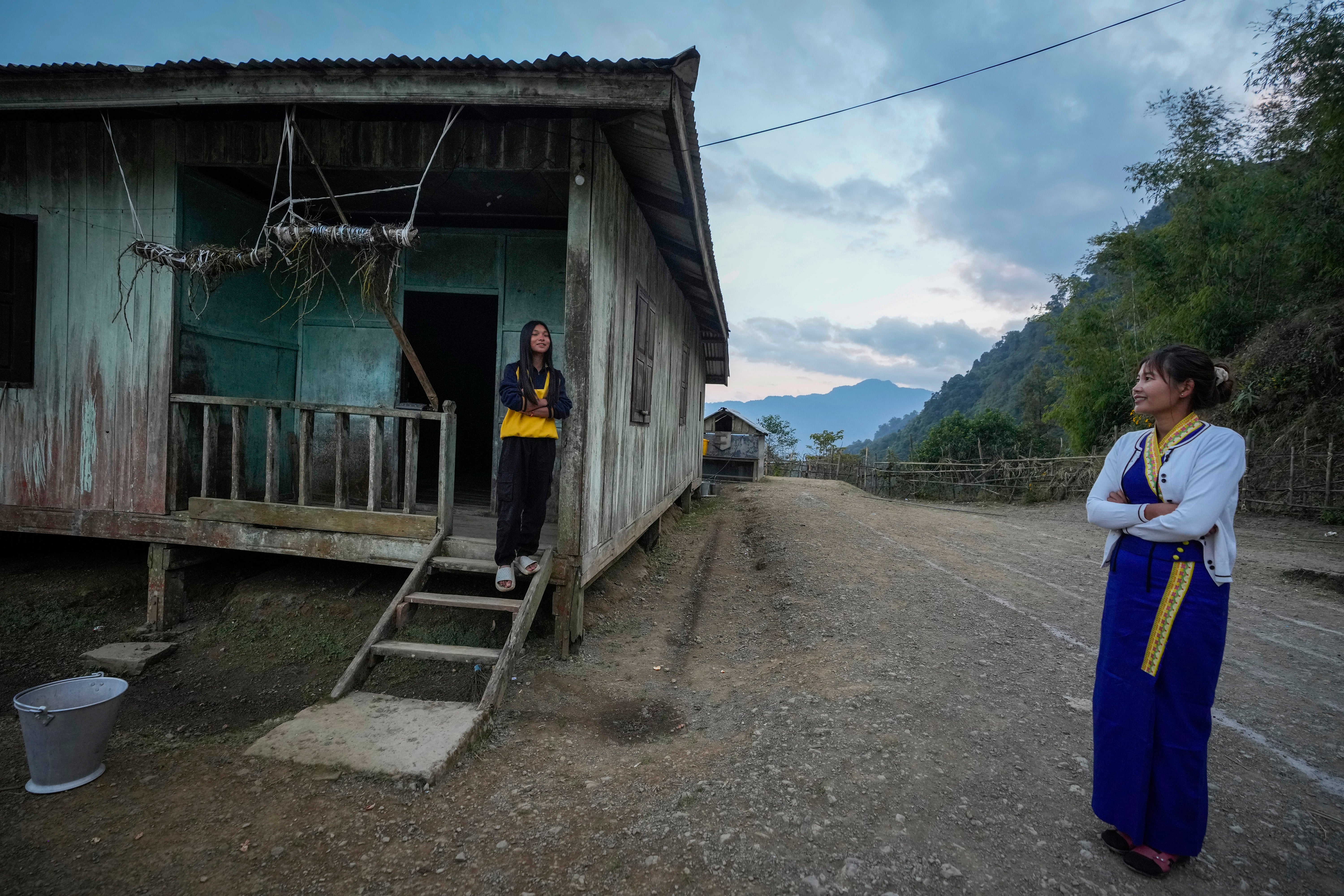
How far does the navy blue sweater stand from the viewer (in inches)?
162

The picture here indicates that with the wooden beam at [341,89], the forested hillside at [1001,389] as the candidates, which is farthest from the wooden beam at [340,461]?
the forested hillside at [1001,389]

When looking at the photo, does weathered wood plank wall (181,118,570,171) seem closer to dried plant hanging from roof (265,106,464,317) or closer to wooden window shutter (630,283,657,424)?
dried plant hanging from roof (265,106,464,317)

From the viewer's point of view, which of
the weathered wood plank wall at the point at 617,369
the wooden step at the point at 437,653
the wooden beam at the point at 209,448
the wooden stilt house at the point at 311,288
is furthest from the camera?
the wooden beam at the point at 209,448

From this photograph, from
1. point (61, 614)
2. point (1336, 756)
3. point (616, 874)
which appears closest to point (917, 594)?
point (1336, 756)

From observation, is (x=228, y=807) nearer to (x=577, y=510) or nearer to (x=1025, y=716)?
(x=577, y=510)

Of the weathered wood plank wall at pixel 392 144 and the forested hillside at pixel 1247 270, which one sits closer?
the weathered wood plank wall at pixel 392 144

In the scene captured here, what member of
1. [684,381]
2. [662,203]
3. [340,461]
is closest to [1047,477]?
[684,381]

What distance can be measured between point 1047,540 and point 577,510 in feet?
32.7

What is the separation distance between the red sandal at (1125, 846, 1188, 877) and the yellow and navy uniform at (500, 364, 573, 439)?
11.3 ft

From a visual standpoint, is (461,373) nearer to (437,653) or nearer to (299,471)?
(299,471)

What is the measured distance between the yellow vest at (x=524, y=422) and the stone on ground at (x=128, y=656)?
2.98 meters

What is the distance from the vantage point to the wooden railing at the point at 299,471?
182 inches

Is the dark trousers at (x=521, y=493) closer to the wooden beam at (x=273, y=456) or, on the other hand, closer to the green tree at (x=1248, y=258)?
the wooden beam at (x=273, y=456)

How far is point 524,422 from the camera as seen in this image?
418 centimetres
